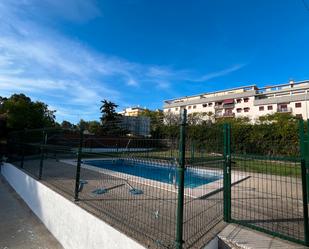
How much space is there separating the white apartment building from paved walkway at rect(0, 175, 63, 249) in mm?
35130

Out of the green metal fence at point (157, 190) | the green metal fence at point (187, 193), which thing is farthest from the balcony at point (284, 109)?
the green metal fence at point (157, 190)

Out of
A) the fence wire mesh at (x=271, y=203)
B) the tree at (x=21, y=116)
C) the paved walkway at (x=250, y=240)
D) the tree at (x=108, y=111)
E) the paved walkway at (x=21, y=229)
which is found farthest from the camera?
the tree at (x=108, y=111)

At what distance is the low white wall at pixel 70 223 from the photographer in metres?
2.84

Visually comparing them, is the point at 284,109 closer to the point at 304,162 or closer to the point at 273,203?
the point at 273,203

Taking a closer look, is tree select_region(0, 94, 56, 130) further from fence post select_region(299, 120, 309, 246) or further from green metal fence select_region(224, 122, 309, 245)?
fence post select_region(299, 120, 309, 246)

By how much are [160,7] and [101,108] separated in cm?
2667

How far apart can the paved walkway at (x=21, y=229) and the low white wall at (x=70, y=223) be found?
126mm

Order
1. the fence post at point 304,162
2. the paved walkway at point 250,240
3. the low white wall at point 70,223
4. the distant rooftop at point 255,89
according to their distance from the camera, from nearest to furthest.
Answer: the paved walkway at point 250,240
the fence post at point 304,162
the low white wall at point 70,223
the distant rooftop at point 255,89

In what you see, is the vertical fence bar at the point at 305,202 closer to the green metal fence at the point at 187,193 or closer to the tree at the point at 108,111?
the green metal fence at the point at 187,193

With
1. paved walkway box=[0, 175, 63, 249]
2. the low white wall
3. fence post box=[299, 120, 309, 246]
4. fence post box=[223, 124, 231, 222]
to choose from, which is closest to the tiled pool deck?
the low white wall

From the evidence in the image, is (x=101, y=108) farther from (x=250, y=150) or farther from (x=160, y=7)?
(x=250, y=150)

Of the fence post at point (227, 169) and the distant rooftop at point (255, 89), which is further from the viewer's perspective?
the distant rooftop at point (255, 89)

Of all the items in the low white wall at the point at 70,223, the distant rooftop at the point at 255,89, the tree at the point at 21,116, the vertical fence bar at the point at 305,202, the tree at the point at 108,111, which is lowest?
the low white wall at the point at 70,223

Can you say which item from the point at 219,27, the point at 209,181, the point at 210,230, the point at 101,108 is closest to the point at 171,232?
the point at 210,230
